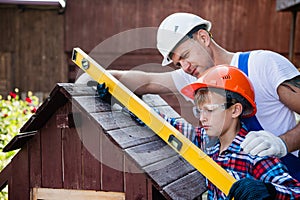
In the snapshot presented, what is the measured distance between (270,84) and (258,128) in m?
0.24

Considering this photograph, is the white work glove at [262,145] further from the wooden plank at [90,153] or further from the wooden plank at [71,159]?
the wooden plank at [71,159]

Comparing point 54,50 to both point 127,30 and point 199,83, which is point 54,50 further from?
point 199,83

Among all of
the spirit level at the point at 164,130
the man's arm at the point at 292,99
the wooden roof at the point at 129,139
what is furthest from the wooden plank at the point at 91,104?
the man's arm at the point at 292,99

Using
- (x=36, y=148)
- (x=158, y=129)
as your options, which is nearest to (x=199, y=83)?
(x=158, y=129)

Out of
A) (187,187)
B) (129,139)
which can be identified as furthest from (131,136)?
(187,187)

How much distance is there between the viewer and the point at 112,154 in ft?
8.15

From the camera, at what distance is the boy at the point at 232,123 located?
2.18m

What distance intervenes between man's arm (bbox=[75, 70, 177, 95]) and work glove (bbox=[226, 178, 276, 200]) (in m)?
1.13

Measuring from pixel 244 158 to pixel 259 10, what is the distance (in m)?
10.3

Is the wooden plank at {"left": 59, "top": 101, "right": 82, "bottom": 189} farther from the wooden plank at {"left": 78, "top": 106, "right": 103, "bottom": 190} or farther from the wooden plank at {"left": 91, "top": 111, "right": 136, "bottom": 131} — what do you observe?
the wooden plank at {"left": 91, "top": 111, "right": 136, "bottom": 131}

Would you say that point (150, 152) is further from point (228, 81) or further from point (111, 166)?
point (228, 81)

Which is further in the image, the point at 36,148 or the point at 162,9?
the point at 162,9

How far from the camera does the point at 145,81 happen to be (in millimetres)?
3016

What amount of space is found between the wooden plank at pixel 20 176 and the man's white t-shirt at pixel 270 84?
1.30 meters
